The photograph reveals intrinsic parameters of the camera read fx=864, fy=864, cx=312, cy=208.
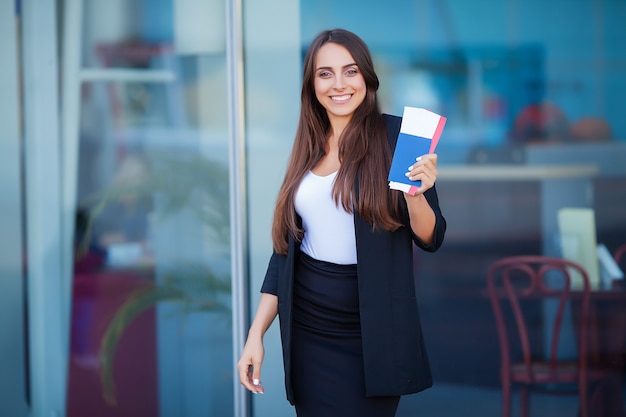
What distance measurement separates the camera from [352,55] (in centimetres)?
238

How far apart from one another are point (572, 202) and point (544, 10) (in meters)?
1.31

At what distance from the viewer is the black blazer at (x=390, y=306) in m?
2.28

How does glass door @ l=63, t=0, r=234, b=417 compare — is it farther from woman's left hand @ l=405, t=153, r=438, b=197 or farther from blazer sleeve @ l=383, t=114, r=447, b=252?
woman's left hand @ l=405, t=153, r=438, b=197

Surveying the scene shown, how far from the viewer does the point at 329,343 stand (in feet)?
7.81

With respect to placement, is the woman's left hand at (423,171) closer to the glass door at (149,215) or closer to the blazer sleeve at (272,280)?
the blazer sleeve at (272,280)

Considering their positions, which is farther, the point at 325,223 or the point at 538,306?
the point at 538,306

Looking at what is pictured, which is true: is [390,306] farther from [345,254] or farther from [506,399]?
[506,399]

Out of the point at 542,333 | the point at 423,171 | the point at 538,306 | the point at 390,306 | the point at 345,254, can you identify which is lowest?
the point at 542,333

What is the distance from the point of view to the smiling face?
2.37 meters

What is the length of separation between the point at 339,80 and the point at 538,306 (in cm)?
248

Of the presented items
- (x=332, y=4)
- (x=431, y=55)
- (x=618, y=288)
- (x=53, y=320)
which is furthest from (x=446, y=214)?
(x=53, y=320)

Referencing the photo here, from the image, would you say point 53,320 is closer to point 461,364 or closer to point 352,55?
point 461,364

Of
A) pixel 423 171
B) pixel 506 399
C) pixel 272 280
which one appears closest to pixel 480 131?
pixel 506 399


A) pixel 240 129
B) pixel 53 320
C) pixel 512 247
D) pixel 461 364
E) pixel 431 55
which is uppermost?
pixel 431 55
